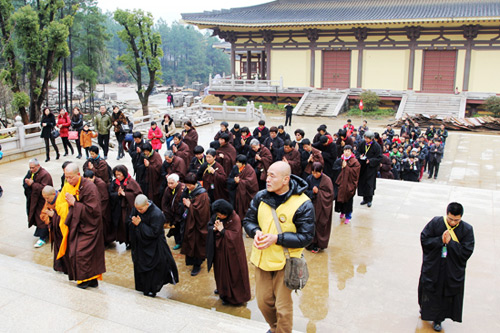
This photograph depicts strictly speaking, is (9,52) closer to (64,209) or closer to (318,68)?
(64,209)

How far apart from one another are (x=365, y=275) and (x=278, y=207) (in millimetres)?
3355

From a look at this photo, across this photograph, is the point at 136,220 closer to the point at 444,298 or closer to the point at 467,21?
the point at 444,298

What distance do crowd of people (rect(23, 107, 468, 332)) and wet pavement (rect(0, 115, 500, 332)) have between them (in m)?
0.34

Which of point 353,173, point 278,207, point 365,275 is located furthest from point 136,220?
point 353,173

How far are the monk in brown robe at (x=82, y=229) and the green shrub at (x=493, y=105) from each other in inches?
973

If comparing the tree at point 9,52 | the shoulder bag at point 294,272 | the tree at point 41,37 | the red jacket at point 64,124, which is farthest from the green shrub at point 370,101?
the shoulder bag at point 294,272

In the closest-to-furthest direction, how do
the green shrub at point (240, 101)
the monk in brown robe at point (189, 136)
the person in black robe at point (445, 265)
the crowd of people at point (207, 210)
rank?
1. the crowd of people at point (207, 210)
2. the person in black robe at point (445, 265)
3. the monk in brown robe at point (189, 136)
4. the green shrub at point (240, 101)

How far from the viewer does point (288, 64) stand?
32656 millimetres

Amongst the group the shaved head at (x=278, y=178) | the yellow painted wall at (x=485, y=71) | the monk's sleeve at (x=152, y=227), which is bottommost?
the monk's sleeve at (x=152, y=227)

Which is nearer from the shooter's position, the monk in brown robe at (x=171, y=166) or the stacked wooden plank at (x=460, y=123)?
the monk in brown robe at (x=171, y=166)

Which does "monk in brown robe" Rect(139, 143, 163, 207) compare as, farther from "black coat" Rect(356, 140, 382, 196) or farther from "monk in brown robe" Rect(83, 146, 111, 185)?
"black coat" Rect(356, 140, 382, 196)

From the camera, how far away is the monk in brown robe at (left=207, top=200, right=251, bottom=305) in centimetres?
587

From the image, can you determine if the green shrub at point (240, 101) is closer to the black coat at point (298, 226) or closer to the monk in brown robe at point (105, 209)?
the monk in brown robe at point (105, 209)

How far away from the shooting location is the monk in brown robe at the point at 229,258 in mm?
5867
